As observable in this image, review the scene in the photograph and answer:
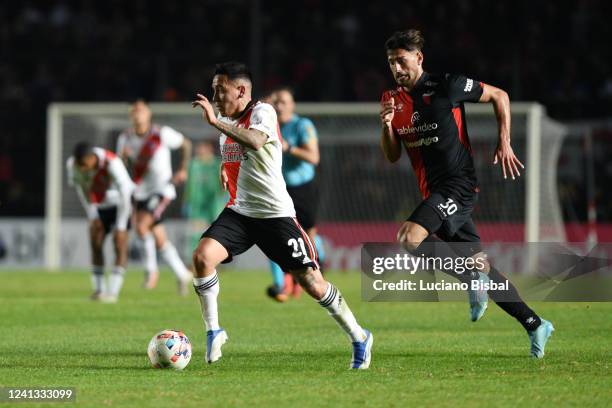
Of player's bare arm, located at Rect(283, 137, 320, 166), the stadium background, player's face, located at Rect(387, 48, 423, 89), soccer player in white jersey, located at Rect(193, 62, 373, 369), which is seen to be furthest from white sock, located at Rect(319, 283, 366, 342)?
the stadium background

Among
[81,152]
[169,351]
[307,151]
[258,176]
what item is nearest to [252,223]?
[258,176]

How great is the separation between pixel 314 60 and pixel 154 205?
11.3 m

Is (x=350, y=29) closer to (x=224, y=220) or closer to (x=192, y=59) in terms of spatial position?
(x=192, y=59)

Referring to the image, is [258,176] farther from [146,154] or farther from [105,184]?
[146,154]

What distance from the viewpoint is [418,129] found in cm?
827

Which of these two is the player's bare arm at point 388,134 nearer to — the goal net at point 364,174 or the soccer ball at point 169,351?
the soccer ball at point 169,351

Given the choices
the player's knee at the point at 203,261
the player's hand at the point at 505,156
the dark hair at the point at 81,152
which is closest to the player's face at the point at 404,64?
the player's hand at the point at 505,156

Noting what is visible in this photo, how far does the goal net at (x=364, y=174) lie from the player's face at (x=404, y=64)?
41.2 feet

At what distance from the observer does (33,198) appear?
2419 centimetres

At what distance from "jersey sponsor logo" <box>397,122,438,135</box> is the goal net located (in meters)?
12.5

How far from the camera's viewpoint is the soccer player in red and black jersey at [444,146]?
8.12m

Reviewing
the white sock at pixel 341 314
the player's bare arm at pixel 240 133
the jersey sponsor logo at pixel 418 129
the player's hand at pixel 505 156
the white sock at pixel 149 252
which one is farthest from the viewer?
the white sock at pixel 149 252

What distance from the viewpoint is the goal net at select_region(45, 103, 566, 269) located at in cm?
2111

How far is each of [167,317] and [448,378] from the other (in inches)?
212
